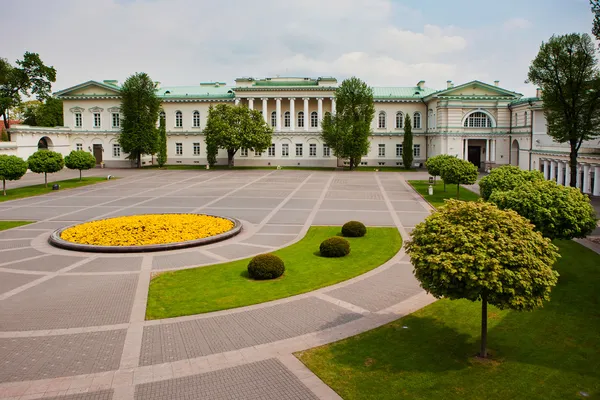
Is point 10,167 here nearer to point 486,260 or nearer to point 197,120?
point 197,120

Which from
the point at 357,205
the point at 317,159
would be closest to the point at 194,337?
the point at 357,205

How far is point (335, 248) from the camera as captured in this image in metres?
23.7

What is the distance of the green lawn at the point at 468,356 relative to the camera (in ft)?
37.7

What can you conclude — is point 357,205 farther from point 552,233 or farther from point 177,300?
point 177,300

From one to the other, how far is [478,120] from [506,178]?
1838 inches

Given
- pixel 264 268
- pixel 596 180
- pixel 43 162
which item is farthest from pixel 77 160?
pixel 596 180

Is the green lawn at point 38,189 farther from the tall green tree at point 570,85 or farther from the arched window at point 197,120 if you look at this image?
the tall green tree at point 570,85

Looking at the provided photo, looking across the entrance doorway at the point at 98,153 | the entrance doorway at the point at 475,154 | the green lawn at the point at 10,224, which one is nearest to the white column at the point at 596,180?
the entrance doorway at the point at 475,154

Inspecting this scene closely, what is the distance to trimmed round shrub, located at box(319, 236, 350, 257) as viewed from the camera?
2375 cm

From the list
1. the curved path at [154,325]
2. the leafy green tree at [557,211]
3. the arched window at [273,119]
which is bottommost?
the curved path at [154,325]

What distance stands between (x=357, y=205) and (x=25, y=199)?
29320 mm

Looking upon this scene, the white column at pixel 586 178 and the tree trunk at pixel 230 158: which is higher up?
the tree trunk at pixel 230 158

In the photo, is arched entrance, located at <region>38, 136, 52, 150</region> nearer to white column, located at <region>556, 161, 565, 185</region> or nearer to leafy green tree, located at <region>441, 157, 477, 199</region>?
leafy green tree, located at <region>441, 157, 477, 199</region>

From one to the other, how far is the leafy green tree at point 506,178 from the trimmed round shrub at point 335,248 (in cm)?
984
